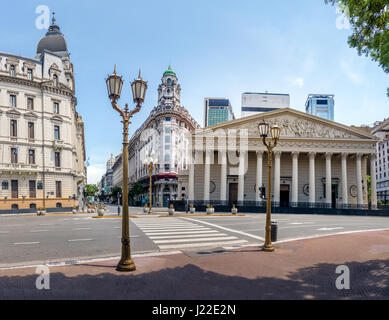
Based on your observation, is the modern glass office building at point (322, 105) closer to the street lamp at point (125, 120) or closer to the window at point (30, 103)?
the window at point (30, 103)

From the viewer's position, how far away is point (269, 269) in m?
7.87

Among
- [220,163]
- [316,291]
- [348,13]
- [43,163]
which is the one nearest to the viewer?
[316,291]

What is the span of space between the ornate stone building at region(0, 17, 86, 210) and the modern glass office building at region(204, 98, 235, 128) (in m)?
140

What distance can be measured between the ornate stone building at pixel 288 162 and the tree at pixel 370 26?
1352 inches

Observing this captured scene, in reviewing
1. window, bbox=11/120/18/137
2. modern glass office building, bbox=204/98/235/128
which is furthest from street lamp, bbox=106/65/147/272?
modern glass office building, bbox=204/98/235/128

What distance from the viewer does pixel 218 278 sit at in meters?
6.95

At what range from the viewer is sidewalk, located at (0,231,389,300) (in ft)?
19.1

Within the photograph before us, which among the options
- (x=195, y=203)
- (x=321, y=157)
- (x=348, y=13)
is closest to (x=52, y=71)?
(x=195, y=203)

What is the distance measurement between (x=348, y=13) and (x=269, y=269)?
29.2 ft

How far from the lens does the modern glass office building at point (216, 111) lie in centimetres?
17712

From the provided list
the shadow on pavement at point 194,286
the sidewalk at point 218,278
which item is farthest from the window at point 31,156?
the shadow on pavement at point 194,286
